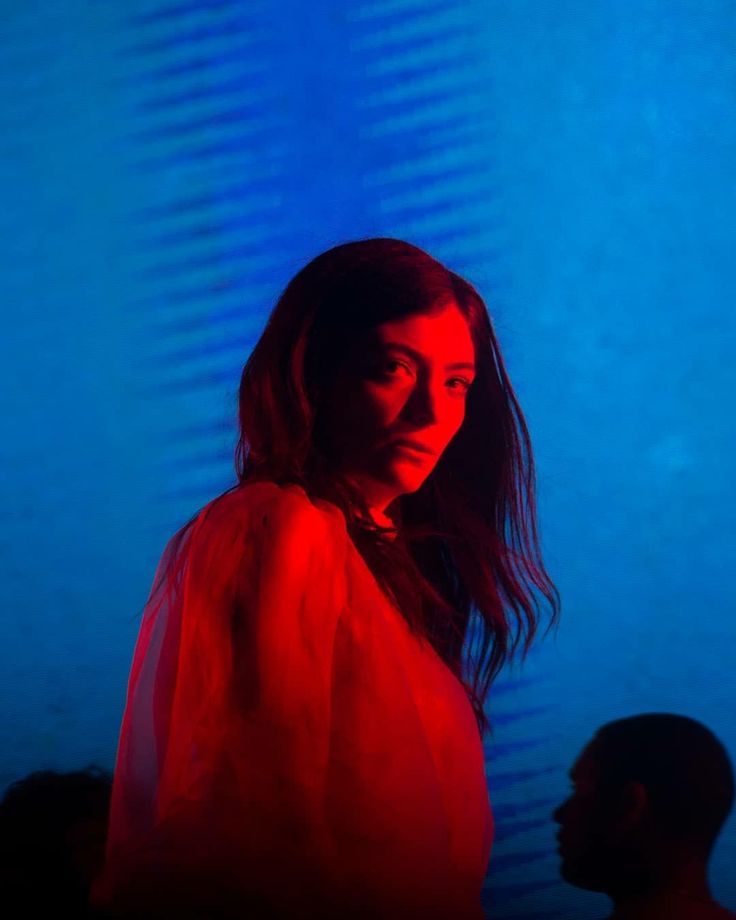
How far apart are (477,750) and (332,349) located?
0.78 meters

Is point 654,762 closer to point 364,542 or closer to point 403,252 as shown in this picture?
point 364,542

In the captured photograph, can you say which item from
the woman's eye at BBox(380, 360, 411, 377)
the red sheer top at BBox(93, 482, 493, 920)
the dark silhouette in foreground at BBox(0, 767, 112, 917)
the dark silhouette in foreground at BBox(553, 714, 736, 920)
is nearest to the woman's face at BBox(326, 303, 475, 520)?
the woman's eye at BBox(380, 360, 411, 377)

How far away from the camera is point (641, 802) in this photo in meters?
1.82

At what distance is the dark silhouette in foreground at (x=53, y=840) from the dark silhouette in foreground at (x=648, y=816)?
33.9 inches

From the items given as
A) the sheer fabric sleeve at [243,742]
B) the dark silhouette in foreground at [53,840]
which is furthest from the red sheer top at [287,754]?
the dark silhouette in foreground at [53,840]

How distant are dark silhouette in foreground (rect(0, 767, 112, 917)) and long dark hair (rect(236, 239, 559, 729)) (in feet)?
2.26

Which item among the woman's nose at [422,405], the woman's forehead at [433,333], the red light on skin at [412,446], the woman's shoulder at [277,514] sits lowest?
the woman's shoulder at [277,514]

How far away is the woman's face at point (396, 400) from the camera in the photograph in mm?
1858

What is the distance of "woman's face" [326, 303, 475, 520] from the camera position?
1858 millimetres

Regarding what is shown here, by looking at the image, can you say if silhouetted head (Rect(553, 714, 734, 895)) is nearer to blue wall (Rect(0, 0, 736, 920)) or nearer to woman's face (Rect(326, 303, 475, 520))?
blue wall (Rect(0, 0, 736, 920))

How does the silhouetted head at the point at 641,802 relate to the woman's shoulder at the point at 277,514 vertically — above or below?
below

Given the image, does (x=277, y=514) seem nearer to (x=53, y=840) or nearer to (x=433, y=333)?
(x=433, y=333)

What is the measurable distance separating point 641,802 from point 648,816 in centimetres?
3

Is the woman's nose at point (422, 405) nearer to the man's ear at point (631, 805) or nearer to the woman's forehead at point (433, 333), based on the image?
the woman's forehead at point (433, 333)
